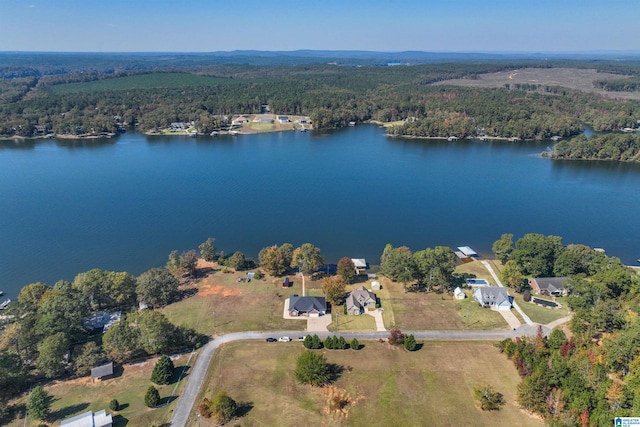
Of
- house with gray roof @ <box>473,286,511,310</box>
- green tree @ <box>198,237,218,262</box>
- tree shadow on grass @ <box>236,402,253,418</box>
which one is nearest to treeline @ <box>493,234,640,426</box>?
house with gray roof @ <box>473,286,511,310</box>

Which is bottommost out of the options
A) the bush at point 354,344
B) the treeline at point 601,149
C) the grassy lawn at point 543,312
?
the grassy lawn at point 543,312

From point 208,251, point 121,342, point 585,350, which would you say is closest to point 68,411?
point 121,342

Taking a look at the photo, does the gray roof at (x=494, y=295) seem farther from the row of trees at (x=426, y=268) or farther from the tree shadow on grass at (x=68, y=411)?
the tree shadow on grass at (x=68, y=411)

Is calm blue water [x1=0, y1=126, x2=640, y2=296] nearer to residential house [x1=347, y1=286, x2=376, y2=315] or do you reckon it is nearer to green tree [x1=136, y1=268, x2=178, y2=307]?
green tree [x1=136, y1=268, x2=178, y2=307]

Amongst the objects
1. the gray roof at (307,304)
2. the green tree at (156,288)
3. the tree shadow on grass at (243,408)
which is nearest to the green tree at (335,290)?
the gray roof at (307,304)

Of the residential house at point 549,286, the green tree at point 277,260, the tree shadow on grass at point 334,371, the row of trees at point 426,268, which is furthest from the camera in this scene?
Answer: the green tree at point 277,260

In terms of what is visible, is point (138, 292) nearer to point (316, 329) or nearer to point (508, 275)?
point (316, 329)

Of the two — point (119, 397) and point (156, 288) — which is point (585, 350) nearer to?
point (119, 397)
